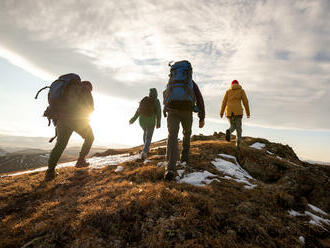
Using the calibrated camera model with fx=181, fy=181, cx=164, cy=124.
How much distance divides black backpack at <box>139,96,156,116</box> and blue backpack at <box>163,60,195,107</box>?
3.69 metres

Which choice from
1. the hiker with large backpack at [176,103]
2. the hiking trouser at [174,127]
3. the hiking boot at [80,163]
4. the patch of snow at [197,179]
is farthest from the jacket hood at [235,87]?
the hiking boot at [80,163]

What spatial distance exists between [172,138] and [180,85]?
1.76 metres

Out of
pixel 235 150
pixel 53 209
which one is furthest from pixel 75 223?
pixel 235 150

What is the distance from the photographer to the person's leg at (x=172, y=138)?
5.84 m

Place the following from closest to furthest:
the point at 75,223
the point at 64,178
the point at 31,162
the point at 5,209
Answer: the point at 75,223
the point at 5,209
the point at 64,178
the point at 31,162

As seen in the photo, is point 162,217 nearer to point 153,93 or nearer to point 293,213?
point 293,213

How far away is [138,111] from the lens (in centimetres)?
1016

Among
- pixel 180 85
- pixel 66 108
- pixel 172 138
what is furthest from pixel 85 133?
pixel 180 85

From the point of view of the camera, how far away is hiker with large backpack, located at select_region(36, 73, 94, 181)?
693 centimetres

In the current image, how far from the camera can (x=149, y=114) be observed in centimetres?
989

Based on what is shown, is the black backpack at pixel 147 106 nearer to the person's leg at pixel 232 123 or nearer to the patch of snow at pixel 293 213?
the person's leg at pixel 232 123

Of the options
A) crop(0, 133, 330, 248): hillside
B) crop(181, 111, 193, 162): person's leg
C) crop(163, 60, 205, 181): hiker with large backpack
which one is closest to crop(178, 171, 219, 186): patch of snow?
crop(0, 133, 330, 248): hillside

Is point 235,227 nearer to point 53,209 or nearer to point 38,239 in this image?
point 38,239

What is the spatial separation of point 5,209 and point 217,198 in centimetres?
585
